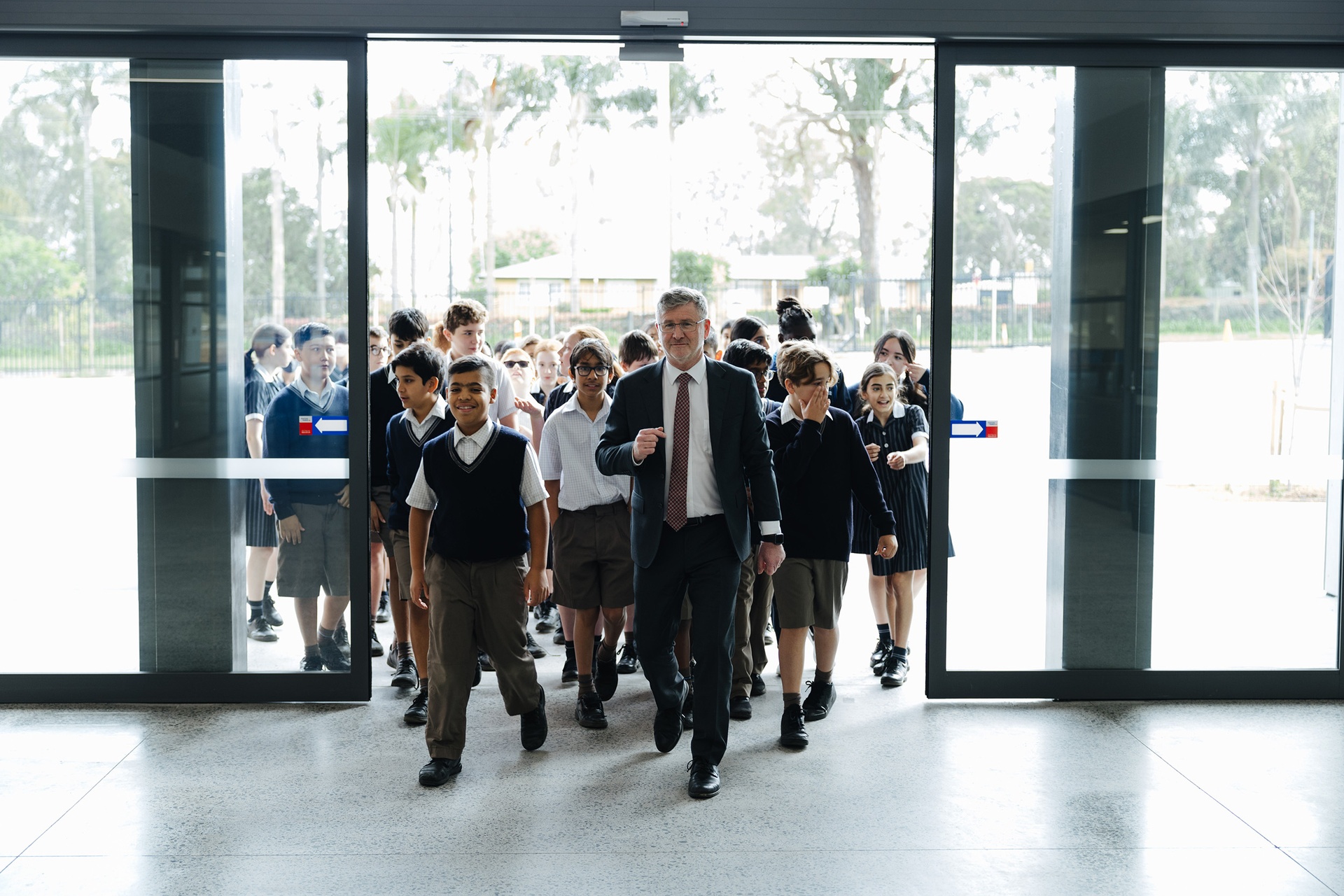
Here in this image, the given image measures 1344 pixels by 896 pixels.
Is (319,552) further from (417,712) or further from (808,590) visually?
(808,590)

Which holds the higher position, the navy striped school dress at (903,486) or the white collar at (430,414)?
the white collar at (430,414)

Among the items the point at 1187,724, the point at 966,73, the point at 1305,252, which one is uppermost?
the point at 966,73

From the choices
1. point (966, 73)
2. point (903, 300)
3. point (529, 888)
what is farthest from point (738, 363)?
point (903, 300)

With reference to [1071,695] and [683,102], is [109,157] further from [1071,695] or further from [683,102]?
[683,102]

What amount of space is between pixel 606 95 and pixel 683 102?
4.00 ft

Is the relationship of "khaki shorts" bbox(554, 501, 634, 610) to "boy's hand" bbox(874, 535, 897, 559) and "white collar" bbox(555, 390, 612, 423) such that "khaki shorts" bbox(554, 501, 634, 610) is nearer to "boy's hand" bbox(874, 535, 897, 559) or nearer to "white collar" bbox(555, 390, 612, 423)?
"white collar" bbox(555, 390, 612, 423)

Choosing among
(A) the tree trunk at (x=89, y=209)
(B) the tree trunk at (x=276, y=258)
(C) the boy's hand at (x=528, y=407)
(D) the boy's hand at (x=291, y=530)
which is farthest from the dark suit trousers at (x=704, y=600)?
(A) the tree trunk at (x=89, y=209)

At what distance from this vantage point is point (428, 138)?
17688mm

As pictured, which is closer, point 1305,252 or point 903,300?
point 1305,252

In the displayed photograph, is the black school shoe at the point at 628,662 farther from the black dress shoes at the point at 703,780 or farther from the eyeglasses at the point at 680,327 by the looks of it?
the eyeglasses at the point at 680,327

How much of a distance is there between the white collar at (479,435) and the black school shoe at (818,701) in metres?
1.84

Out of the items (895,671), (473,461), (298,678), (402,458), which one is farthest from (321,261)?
(895,671)

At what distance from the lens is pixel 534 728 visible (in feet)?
14.8

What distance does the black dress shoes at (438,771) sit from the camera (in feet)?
13.6
